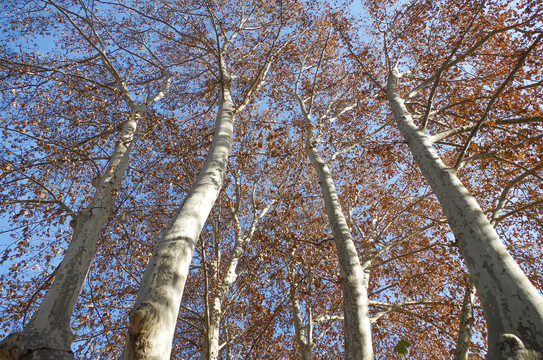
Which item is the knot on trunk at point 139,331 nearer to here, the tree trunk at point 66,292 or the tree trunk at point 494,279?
the tree trunk at point 66,292

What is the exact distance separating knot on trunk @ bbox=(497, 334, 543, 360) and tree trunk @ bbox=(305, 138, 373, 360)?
1.51 meters

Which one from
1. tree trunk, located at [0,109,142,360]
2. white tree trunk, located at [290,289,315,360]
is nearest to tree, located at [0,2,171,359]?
tree trunk, located at [0,109,142,360]

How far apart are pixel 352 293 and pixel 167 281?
2.33 m

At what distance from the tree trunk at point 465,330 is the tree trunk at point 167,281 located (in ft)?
12.9

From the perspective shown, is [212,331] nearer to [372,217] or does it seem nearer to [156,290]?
[156,290]

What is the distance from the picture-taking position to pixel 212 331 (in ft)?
18.7

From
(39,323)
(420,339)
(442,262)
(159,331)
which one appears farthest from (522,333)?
(420,339)

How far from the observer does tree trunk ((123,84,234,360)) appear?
1828mm

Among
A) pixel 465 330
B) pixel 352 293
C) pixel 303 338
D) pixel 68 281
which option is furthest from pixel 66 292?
pixel 465 330

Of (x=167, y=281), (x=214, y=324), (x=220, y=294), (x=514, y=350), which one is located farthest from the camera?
(x=220, y=294)

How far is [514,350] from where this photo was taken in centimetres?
181

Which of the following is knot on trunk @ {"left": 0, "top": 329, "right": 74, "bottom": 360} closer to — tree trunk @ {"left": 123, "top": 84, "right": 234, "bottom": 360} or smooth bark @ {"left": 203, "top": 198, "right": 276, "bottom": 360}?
tree trunk @ {"left": 123, "top": 84, "right": 234, "bottom": 360}

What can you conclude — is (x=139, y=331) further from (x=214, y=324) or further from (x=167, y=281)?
(x=214, y=324)

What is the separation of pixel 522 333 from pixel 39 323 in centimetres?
432
